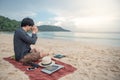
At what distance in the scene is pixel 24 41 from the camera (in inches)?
146

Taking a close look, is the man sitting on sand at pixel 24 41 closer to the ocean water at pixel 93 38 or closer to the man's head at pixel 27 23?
the man's head at pixel 27 23

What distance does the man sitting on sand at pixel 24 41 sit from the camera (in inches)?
142

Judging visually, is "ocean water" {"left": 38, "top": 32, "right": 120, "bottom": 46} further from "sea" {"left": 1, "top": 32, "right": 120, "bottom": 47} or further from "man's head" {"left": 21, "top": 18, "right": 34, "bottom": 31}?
"man's head" {"left": 21, "top": 18, "right": 34, "bottom": 31}

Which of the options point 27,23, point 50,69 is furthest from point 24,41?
point 50,69

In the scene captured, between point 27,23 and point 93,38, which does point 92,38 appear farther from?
point 27,23

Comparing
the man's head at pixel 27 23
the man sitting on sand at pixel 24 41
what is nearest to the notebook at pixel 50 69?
the man sitting on sand at pixel 24 41

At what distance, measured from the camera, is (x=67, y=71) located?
3.63 m

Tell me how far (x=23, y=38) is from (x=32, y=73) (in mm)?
982

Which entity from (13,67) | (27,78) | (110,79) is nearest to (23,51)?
(13,67)

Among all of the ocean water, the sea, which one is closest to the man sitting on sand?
the sea

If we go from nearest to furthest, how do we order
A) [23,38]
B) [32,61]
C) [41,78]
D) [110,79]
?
[41,78] → [110,79] → [23,38] → [32,61]

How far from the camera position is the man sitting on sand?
3.61 meters

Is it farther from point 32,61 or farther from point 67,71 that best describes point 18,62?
point 67,71

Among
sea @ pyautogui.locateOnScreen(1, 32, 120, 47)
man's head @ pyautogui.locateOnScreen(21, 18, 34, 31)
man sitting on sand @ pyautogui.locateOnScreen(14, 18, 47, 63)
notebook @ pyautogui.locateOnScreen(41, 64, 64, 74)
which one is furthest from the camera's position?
sea @ pyautogui.locateOnScreen(1, 32, 120, 47)
